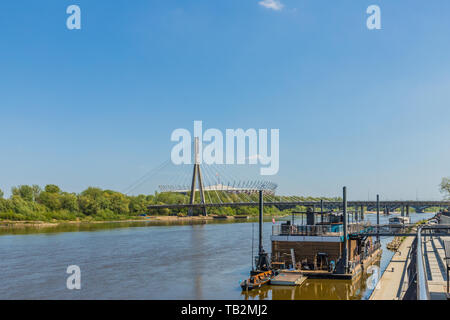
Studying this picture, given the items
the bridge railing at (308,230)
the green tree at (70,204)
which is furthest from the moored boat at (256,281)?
the green tree at (70,204)

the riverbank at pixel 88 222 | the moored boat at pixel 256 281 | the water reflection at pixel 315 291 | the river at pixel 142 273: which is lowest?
the riverbank at pixel 88 222

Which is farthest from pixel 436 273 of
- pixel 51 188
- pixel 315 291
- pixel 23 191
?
pixel 51 188

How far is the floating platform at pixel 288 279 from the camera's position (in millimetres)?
27469

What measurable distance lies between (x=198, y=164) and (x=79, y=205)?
127ft

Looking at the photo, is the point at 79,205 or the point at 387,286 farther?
the point at 79,205

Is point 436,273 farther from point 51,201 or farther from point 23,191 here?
point 23,191

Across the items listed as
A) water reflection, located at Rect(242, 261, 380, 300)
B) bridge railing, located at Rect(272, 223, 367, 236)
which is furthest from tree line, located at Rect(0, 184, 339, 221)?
water reflection, located at Rect(242, 261, 380, 300)

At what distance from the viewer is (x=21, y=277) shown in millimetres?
34875

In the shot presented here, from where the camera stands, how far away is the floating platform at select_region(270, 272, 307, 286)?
27469 millimetres

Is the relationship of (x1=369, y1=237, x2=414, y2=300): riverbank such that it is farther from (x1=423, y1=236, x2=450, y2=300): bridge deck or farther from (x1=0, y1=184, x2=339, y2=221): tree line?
(x1=0, y1=184, x2=339, y2=221): tree line

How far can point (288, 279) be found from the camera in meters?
28.0

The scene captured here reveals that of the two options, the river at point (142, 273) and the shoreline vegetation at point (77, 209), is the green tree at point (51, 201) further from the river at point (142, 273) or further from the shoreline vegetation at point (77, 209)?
the river at point (142, 273)
